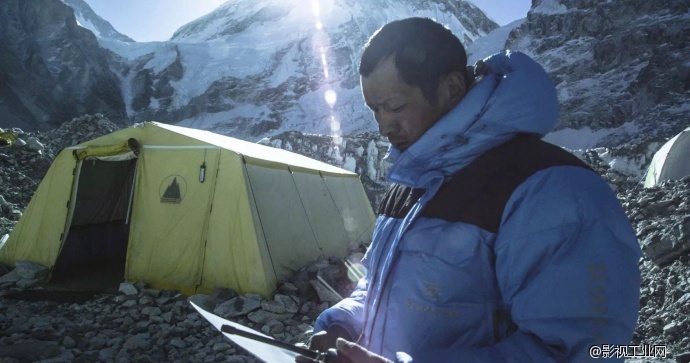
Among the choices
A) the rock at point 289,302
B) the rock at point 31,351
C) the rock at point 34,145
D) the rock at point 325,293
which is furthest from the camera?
the rock at point 34,145

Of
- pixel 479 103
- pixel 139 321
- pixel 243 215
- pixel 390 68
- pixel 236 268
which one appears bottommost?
pixel 139 321

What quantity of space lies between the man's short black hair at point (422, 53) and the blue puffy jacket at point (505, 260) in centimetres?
13

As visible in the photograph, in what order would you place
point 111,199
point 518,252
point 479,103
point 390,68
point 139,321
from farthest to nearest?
point 111,199
point 139,321
point 390,68
point 479,103
point 518,252

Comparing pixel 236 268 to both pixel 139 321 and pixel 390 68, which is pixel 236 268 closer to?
pixel 139 321

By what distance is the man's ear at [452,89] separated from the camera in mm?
1407

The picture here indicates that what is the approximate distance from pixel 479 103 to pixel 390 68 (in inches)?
12.9

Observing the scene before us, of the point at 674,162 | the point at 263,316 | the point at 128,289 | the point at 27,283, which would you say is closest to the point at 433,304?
the point at 263,316

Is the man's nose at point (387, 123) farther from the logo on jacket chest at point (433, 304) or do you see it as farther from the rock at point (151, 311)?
the rock at point (151, 311)

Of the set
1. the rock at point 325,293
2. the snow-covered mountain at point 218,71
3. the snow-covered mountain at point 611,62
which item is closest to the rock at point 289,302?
the rock at point 325,293

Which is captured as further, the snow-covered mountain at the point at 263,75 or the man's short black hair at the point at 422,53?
the snow-covered mountain at the point at 263,75

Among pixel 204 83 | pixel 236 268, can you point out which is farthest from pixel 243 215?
pixel 204 83

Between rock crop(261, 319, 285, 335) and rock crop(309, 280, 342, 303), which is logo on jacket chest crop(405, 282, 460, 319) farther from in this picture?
rock crop(309, 280, 342, 303)

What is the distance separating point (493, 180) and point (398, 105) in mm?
442

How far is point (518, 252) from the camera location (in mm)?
1063
